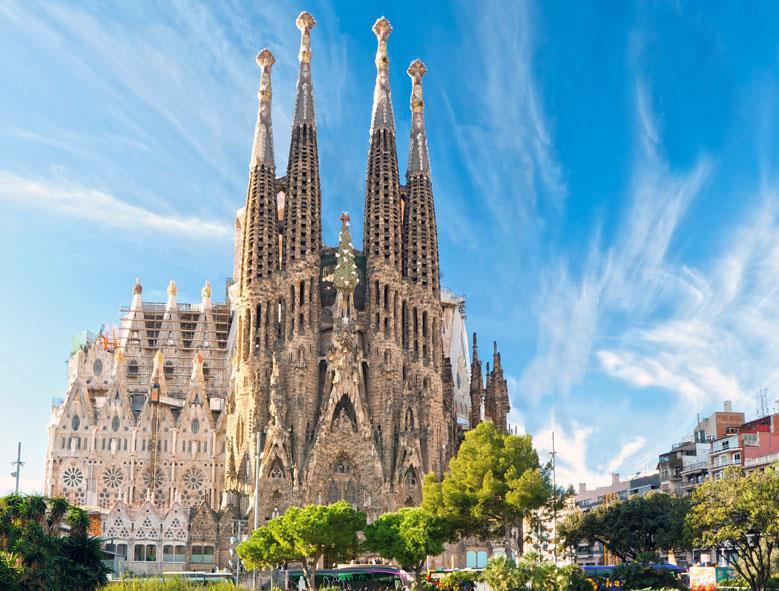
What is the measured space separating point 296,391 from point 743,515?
35727 millimetres

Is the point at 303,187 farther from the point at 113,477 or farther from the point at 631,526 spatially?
the point at 631,526

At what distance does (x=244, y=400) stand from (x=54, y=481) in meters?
17.3

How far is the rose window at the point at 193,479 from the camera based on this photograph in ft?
258

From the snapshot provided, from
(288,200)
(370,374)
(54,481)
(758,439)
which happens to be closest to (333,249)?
(288,200)

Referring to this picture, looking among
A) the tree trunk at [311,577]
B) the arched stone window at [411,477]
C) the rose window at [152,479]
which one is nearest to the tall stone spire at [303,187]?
the arched stone window at [411,477]

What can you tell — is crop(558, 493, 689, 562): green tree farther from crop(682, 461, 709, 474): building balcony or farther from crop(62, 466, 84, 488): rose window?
crop(62, 466, 84, 488): rose window

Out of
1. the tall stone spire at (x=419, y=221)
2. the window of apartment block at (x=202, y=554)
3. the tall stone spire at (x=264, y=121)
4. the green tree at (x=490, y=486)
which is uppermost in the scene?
the tall stone spire at (x=264, y=121)

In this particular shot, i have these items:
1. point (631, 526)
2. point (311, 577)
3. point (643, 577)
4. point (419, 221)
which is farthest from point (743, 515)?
point (419, 221)

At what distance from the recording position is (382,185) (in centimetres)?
7569

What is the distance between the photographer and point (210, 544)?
6775cm

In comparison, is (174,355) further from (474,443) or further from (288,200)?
(474,443)

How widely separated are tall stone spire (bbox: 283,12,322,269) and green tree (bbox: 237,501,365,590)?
27.5m

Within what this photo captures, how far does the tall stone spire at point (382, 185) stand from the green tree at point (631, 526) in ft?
80.4

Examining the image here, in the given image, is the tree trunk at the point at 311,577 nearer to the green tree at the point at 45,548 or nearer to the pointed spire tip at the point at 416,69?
the green tree at the point at 45,548
